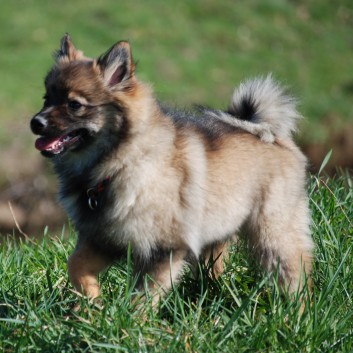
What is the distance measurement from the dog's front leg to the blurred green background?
5720 mm

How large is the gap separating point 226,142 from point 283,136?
512 millimetres

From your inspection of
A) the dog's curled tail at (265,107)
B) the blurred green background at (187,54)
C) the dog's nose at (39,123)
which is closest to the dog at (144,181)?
the dog's nose at (39,123)

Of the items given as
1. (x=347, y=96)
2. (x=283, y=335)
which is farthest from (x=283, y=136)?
(x=347, y=96)

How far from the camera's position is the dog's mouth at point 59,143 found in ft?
12.7

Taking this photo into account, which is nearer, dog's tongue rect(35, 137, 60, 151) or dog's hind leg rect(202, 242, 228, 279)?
dog's tongue rect(35, 137, 60, 151)

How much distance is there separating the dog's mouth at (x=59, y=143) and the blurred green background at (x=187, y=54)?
5.86 m

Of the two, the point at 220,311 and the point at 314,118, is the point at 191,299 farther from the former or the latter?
the point at 314,118

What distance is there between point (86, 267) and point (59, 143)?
652mm

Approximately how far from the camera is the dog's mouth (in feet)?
12.7

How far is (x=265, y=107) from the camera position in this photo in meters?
4.62

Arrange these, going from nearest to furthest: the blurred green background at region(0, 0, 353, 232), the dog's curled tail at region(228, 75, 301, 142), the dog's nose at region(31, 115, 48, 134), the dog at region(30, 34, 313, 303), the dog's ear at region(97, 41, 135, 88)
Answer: the dog's nose at region(31, 115, 48, 134), the dog at region(30, 34, 313, 303), the dog's ear at region(97, 41, 135, 88), the dog's curled tail at region(228, 75, 301, 142), the blurred green background at region(0, 0, 353, 232)

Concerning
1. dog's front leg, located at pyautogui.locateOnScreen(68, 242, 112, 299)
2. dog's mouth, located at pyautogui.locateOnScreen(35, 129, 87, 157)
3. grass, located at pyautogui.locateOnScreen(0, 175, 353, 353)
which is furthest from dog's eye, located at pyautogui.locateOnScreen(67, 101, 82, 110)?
grass, located at pyautogui.locateOnScreen(0, 175, 353, 353)

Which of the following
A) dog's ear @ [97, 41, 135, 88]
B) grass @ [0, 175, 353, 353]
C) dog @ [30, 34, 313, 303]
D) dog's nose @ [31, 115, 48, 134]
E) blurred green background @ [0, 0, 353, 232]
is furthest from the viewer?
blurred green background @ [0, 0, 353, 232]

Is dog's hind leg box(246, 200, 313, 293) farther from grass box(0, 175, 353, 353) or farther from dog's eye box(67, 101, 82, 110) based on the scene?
dog's eye box(67, 101, 82, 110)
